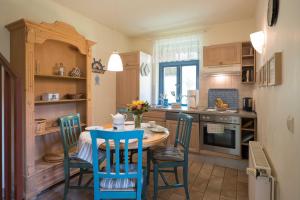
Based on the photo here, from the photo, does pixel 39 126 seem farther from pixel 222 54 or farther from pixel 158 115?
pixel 222 54

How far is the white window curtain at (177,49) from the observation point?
405 cm

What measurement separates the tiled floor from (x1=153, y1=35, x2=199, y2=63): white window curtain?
7.72ft

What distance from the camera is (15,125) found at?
1.62 meters

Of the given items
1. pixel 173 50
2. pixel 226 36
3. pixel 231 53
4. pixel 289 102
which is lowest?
pixel 289 102

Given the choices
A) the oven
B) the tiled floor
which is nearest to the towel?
the oven

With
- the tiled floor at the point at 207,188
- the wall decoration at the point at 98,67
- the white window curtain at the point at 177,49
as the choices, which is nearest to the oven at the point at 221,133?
the tiled floor at the point at 207,188

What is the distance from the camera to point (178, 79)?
4.36 m

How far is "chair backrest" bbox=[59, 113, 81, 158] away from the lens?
2213mm

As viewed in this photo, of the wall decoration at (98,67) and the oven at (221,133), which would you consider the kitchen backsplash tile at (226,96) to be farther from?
the wall decoration at (98,67)

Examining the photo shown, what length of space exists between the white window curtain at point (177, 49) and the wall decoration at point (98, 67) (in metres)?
1.28

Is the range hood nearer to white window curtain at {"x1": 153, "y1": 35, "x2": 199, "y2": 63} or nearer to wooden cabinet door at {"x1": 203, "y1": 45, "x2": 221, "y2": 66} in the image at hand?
wooden cabinet door at {"x1": 203, "y1": 45, "x2": 221, "y2": 66}

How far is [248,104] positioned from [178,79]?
1.58 metres

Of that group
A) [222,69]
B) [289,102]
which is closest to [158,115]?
[222,69]

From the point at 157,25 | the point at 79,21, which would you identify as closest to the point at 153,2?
the point at 157,25
